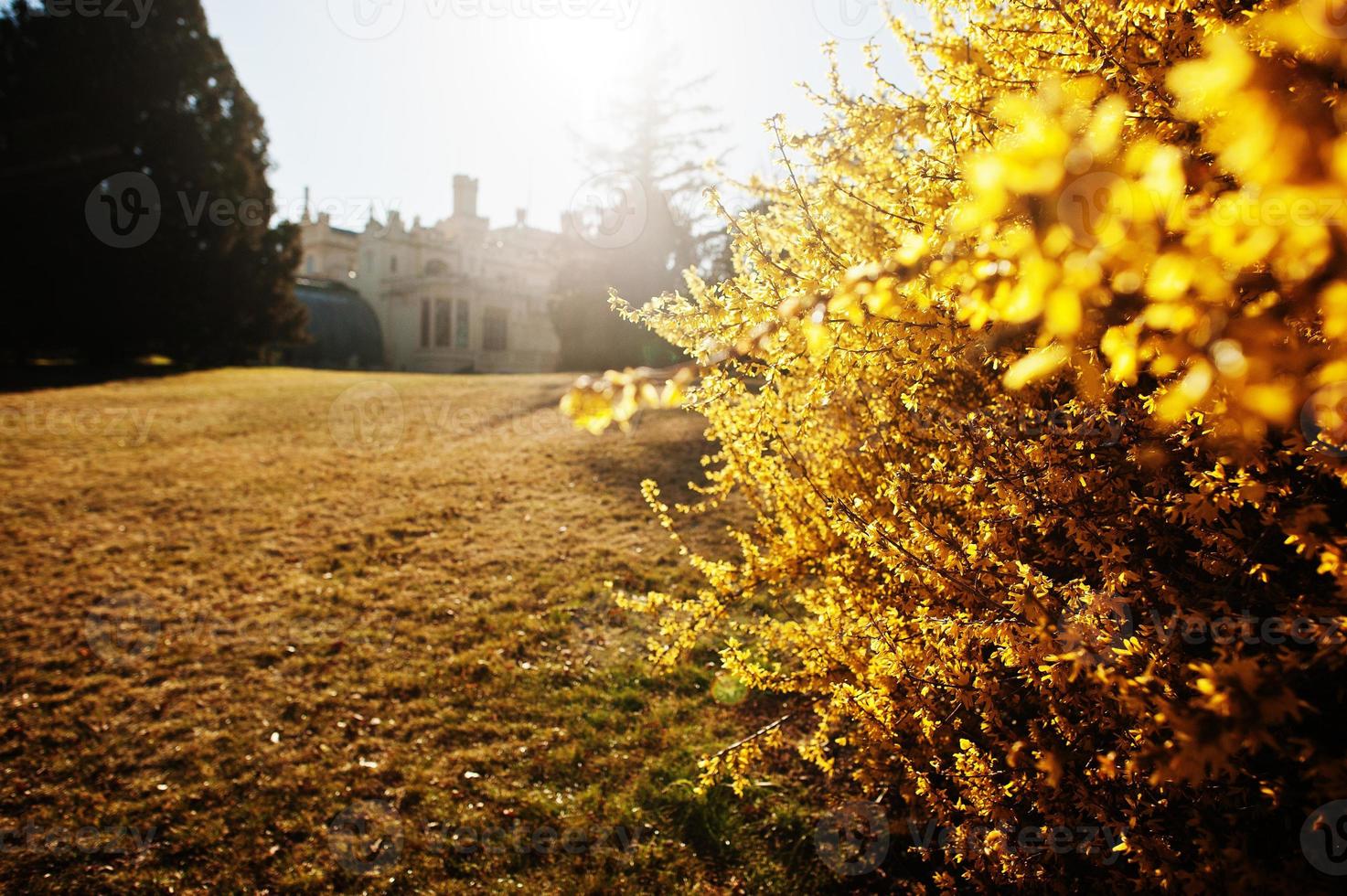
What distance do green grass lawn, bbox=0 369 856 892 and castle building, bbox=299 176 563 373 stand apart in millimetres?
28600

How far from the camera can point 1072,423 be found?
2391 mm

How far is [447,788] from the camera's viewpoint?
4168 millimetres

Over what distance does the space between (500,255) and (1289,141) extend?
4665 centimetres

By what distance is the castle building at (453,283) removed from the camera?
127ft

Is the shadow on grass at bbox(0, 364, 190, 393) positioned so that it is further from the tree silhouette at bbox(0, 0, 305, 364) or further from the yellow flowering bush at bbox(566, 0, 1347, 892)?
the yellow flowering bush at bbox(566, 0, 1347, 892)

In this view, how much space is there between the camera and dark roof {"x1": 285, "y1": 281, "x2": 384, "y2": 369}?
35312mm

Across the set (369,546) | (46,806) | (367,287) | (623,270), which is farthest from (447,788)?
(367,287)

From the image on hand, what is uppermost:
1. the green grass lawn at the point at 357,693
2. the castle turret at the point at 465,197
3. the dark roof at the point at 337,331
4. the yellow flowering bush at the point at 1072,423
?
the castle turret at the point at 465,197

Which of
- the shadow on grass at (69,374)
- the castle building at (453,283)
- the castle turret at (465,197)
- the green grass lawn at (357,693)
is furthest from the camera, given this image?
the castle turret at (465,197)

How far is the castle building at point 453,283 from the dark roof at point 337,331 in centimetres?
87

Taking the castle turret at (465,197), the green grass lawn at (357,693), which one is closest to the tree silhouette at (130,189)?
the green grass lawn at (357,693)

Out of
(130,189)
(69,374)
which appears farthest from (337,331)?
(69,374)

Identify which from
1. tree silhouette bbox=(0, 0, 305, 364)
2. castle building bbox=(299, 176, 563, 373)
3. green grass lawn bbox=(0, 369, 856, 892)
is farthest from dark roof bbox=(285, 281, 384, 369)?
green grass lawn bbox=(0, 369, 856, 892)

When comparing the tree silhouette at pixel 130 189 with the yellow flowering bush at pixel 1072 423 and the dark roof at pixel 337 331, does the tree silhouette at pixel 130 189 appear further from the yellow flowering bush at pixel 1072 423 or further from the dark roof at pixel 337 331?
the yellow flowering bush at pixel 1072 423
